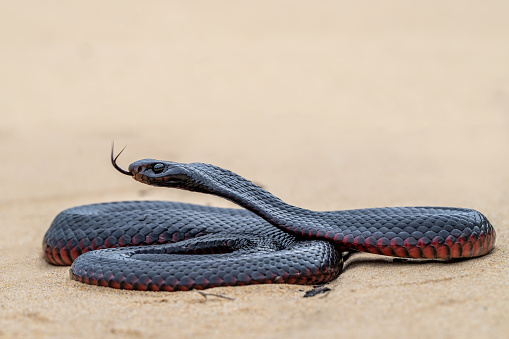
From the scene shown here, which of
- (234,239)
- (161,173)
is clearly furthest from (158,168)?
(234,239)

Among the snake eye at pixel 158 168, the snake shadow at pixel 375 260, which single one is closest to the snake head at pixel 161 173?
the snake eye at pixel 158 168

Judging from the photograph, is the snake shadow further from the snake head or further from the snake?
the snake head

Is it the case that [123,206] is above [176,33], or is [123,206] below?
below

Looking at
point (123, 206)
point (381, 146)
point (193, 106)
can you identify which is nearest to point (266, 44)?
point (193, 106)

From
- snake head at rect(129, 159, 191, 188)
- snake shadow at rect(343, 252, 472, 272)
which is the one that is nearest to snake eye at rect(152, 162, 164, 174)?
snake head at rect(129, 159, 191, 188)

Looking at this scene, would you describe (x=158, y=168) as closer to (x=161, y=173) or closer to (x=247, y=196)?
(x=161, y=173)

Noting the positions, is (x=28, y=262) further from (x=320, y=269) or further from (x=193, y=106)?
(x=193, y=106)
